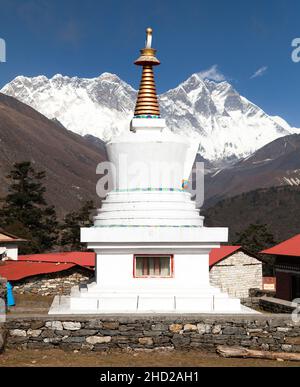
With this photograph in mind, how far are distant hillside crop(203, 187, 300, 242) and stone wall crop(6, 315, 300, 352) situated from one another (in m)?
77.7

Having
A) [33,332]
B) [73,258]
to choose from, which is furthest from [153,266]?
[73,258]

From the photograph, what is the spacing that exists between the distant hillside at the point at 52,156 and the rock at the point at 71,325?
9256 centimetres

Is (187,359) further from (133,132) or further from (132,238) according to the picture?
(133,132)

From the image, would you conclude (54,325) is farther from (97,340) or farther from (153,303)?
(153,303)

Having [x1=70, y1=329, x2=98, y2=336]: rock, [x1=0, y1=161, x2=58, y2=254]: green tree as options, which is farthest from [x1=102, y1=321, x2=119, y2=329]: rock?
[x1=0, y1=161, x2=58, y2=254]: green tree

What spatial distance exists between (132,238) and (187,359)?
3824 mm

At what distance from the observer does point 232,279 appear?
2723 cm

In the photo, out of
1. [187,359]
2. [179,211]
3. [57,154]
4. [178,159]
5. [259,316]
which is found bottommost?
[187,359]

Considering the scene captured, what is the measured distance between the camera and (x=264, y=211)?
108500 millimetres

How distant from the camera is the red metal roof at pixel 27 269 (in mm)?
21766

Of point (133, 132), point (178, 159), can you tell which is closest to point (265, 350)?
point (178, 159)

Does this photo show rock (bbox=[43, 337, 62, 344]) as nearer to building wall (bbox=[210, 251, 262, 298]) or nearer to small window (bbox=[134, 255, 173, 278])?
small window (bbox=[134, 255, 173, 278])

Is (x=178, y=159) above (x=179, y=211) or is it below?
above
